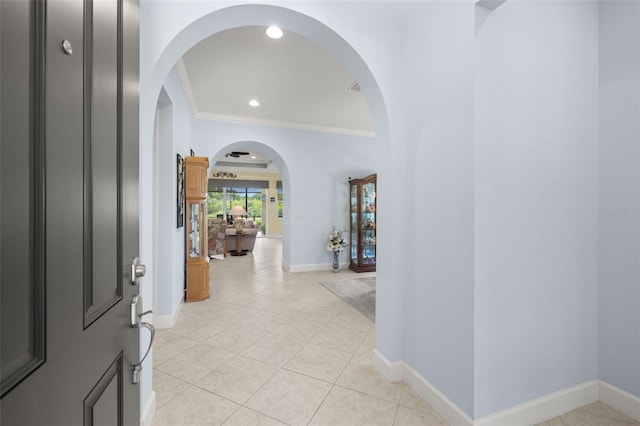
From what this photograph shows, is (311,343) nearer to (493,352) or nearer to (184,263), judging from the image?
(493,352)

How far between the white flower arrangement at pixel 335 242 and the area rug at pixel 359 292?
770mm

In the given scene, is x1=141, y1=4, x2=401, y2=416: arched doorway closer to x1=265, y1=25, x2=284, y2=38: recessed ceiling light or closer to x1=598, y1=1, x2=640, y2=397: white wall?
x1=265, y1=25, x2=284, y2=38: recessed ceiling light

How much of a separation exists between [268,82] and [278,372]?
343cm

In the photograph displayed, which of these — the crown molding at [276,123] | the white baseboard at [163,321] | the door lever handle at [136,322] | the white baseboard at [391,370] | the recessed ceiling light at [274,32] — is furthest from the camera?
the crown molding at [276,123]

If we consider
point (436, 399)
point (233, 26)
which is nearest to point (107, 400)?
point (436, 399)

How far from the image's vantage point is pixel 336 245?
5.64m

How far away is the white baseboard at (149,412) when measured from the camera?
1.53m

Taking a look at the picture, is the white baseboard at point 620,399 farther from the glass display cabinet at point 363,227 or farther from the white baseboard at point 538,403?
the glass display cabinet at point 363,227

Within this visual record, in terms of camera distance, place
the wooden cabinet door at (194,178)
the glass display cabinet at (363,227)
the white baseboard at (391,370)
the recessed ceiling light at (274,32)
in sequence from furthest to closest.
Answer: the glass display cabinet at (363,227), the wooden cabinet door at (194,178), the recessed ceiling light at (274,32), the white baseboard at (391,370)

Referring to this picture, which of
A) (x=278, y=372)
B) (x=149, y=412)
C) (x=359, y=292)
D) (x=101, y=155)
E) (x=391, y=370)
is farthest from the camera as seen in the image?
(x=359, y=292)

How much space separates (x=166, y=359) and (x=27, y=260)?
2278 mm

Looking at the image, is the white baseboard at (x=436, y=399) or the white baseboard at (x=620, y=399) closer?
the white baseboard at (x=436, y=399)

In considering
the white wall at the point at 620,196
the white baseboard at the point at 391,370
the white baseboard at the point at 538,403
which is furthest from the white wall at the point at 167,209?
the white wall at the point at 620,196

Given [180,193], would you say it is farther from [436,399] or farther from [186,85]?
[436,399]
